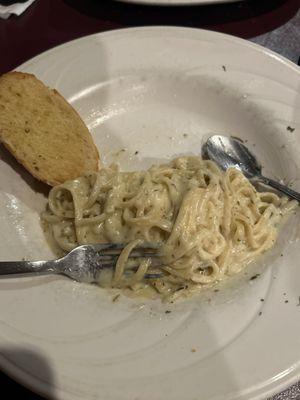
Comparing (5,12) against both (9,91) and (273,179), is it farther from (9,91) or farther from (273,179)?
(273,179)

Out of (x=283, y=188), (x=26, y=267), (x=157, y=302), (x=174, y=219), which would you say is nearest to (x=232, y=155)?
(x=283, y=188)

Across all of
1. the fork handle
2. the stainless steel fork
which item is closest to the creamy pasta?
the stainless steel fork

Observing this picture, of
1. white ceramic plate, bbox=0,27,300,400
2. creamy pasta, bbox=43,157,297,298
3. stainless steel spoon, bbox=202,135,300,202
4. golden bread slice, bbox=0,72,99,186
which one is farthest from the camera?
stainless steel spoon, bbox=202,135,300,202

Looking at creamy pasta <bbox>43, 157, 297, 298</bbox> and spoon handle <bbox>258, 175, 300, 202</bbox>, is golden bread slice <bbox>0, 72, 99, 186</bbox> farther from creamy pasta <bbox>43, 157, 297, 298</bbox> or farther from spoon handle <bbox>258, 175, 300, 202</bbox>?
spoon handle <bbox>258, 175, 300, 202</bbox>

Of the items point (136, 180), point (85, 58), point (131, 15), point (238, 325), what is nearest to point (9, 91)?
point (85, 58)

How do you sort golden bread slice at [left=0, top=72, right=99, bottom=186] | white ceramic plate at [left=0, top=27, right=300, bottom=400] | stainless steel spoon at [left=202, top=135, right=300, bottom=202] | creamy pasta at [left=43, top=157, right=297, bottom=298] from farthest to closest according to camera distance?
stainless steel spoon at [left=202, top=135, right=300, bottom=202]
golden bread slice at [left=0, top=72, right=99, bottom=186]
creamy pasta at [left=43, top=157, right=297, bottom=298]
white ceramic plate at [left=0, top=27, right=300, bottom=400]

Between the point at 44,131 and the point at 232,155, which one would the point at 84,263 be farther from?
the point at 232,155
